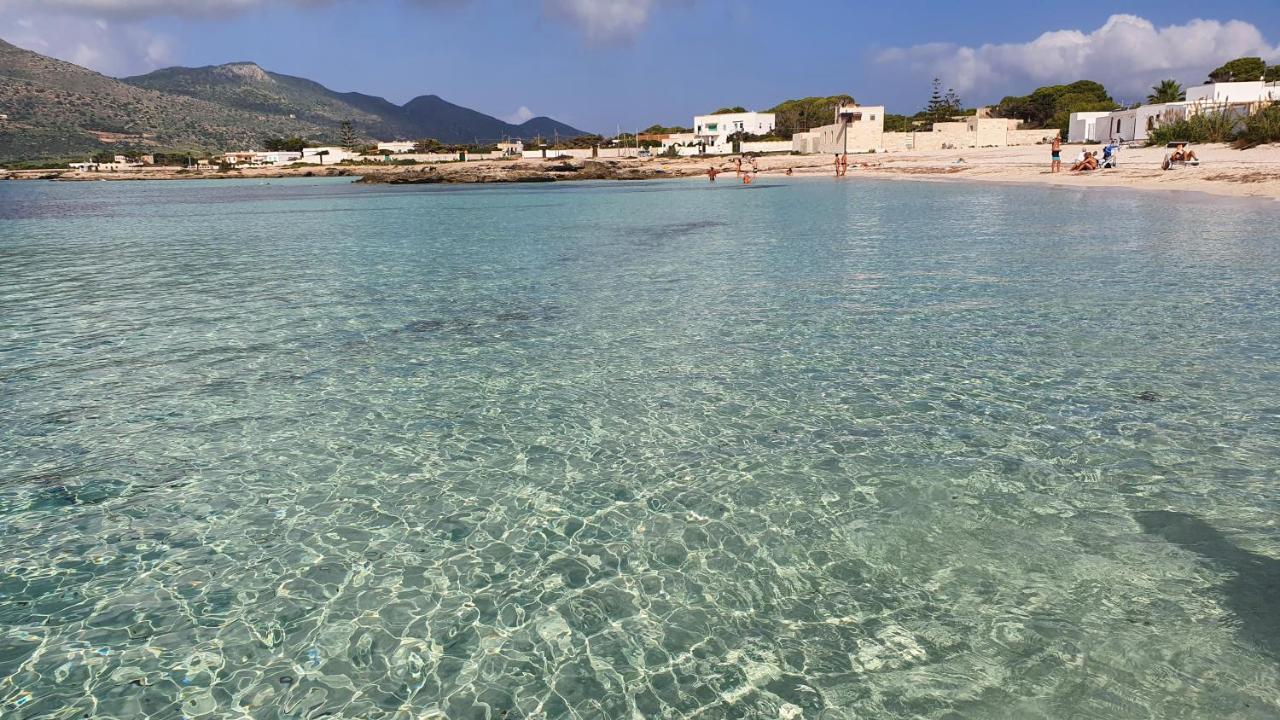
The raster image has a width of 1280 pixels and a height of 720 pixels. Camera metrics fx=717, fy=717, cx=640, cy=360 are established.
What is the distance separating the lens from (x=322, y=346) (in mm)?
11023

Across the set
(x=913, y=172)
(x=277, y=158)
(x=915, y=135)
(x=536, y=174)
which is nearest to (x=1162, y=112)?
(x=913, y=172)

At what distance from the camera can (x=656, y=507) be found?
5840mm

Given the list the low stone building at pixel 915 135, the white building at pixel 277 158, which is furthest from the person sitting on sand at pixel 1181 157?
the white building at pixel 277 158

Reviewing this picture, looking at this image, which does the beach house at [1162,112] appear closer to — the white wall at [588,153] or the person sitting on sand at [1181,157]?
the person sitting on sand at [1181,157]

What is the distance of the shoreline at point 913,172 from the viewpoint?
3400 cm

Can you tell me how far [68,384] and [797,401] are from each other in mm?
9211

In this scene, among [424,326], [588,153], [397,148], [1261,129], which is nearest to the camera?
[424,326]

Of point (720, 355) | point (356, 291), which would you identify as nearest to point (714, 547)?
point (720, 355)

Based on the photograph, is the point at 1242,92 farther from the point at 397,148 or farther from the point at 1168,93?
the point at 397,148

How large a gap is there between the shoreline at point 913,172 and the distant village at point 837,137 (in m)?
7.35

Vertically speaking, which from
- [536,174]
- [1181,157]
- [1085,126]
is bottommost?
[1181,157]

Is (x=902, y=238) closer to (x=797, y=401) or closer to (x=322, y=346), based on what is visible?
(x=797, y=401)

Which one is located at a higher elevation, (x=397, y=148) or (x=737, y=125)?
(x=397, y=148)

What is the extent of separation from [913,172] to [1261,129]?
2638cm
